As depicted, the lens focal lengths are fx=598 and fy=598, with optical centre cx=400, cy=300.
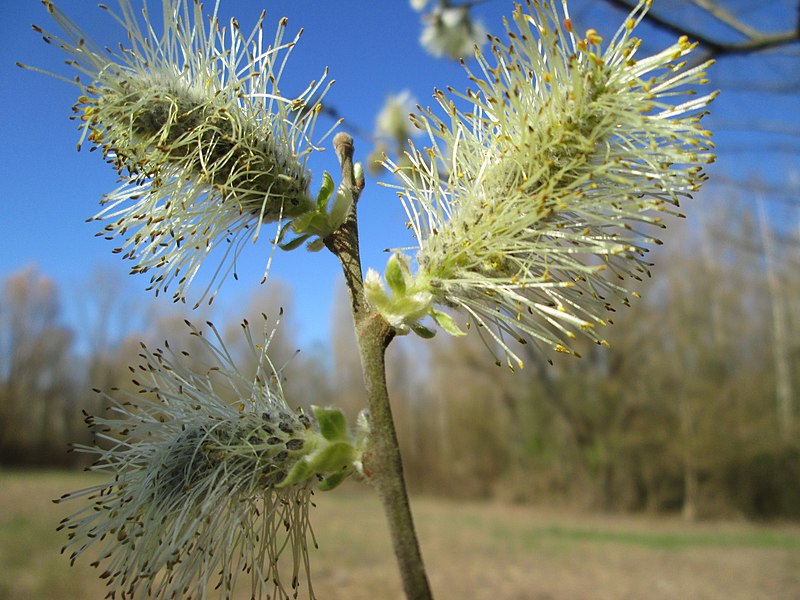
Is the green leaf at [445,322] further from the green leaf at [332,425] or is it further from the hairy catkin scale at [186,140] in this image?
the hairy catkin scale at [186,140]

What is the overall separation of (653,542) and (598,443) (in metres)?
5.83

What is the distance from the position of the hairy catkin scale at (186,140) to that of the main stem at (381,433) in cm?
18

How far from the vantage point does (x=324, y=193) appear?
1193mm

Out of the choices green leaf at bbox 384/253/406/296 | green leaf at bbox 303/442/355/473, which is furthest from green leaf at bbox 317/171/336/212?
green leaf at bbox 303/442/355/473

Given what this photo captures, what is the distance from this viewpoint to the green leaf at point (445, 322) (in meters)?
1.06

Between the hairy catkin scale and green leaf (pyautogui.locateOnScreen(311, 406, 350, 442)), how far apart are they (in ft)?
1.33

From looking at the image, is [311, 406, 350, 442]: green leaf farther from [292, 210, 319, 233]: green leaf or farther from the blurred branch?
the blurred branch

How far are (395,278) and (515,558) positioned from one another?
12.9 metres

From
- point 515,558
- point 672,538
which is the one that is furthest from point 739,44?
point 672,538

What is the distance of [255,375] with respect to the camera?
1238 millimetres

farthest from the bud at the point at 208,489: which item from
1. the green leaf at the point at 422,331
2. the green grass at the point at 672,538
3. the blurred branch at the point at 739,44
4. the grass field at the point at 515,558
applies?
the green grass at the point at 672,538

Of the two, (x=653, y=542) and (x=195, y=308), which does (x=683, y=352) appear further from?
(x=195, y=308)

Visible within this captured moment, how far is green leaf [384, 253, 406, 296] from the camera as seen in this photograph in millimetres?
1090

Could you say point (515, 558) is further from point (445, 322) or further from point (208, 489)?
point (445, 322)
